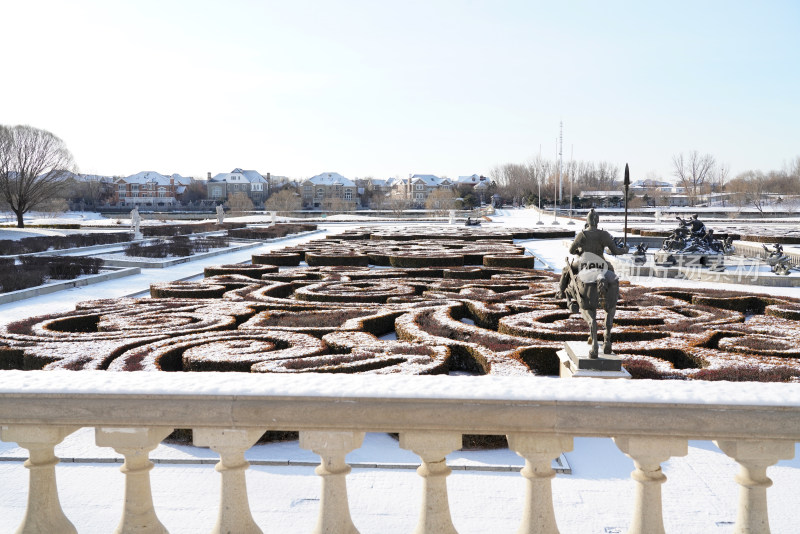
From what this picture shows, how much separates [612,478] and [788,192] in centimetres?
9386

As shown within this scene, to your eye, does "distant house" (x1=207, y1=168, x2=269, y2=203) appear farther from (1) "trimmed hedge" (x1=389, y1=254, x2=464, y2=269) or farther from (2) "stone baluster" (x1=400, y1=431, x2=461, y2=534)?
(2) "stone baluster" (x1=400, y1=431, x2=461, y2=534)

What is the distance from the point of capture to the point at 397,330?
8.68 m

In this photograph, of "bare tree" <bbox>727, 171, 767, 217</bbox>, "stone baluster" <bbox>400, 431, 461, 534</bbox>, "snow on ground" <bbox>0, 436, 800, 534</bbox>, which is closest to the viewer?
"stone baluster" <bbox>400, 431, 461, 534</bbox>

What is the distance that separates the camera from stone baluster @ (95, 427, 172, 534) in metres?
2.15

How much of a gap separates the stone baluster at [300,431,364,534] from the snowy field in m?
1.82

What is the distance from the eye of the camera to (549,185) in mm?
92312

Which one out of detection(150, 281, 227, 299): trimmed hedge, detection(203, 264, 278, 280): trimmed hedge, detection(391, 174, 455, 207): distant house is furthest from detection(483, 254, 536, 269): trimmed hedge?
detection(391, 174, 455, 207): distant house

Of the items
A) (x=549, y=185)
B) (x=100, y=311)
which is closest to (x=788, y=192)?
(x=549, y=185)

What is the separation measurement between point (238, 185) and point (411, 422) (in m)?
104

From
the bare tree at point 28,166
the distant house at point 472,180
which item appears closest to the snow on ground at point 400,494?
the bare tree at point 28,166

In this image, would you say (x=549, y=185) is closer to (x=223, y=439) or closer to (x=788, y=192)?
(x=788, y=192)

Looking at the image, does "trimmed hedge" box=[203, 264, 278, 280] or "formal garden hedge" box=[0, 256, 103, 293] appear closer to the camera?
"formal garden hedge" box=[0, 256, 103, 293]

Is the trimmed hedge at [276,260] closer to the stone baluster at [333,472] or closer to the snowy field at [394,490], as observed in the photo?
the snowy field at [394,490]

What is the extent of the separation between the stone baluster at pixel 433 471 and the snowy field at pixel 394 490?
188cm
